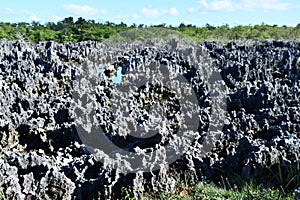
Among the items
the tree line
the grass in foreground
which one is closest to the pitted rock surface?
the grass in foreground

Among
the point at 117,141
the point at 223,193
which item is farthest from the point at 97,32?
the point at 223,193

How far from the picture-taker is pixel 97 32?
132 ft

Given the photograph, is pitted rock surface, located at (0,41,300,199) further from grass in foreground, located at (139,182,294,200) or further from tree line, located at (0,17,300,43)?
tree line, located at (0,17,300,43)

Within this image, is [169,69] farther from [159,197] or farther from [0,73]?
[159,197]

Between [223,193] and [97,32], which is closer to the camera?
[223,193]

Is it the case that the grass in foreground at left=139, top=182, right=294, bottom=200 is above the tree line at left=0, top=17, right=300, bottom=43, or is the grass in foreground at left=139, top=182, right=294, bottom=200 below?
below

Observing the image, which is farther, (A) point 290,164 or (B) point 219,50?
(B) point 219,50

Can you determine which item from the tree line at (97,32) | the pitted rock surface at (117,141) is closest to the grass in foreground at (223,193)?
the pitted rock surface at (117,141)

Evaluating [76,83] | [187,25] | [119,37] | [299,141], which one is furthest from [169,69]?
[187,25]

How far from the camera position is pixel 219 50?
77.9 ft

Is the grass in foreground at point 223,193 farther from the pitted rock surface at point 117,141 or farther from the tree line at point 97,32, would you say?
the tree line at point 97,32

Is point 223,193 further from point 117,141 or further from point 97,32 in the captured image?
point 97,32

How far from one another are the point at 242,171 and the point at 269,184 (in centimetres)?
47

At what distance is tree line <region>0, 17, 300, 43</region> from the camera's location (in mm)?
37406
